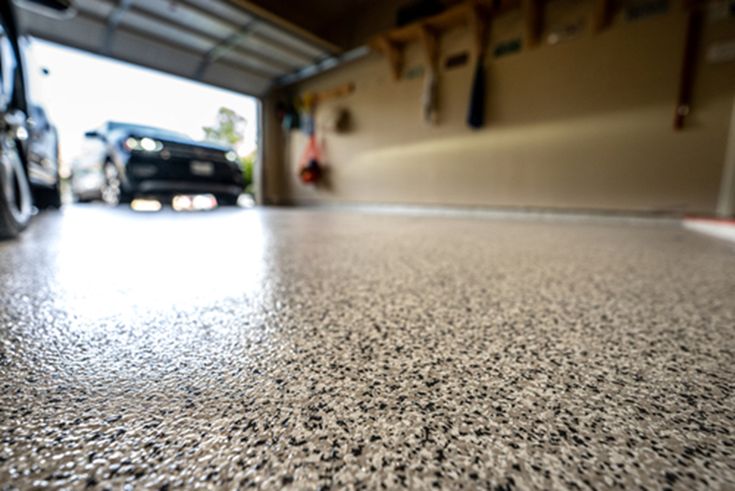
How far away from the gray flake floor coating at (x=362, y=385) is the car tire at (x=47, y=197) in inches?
129

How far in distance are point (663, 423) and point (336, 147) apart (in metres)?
5.36

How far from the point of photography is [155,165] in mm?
3324

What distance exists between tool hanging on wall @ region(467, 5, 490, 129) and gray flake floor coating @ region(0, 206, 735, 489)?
3.34 meters

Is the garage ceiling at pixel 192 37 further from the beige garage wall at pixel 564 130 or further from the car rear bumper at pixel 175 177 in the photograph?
the car rear bumper at pixel 175 177

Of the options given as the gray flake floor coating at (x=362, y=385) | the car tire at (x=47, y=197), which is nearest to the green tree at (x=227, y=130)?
the car tire at (x=47, y=197)

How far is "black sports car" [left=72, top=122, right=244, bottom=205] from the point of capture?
10.7ft

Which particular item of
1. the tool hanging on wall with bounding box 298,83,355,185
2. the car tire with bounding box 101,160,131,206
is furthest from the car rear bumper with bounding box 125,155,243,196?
the tool hanging on wall with bounding box 298,83,355,185

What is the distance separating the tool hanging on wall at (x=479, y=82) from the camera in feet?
11.7

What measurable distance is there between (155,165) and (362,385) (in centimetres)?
383

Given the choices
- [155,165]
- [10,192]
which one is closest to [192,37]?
[155,165]

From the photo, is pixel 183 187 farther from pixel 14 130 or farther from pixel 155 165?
pixel 14 130

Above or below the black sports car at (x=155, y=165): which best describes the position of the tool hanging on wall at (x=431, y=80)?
above

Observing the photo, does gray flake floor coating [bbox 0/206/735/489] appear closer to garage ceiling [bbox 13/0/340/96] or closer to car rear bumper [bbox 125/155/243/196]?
car rear bumper [bbox 125/155/243/196]

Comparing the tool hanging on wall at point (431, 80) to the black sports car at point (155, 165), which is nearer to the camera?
the black sports car at point (155, 165)
